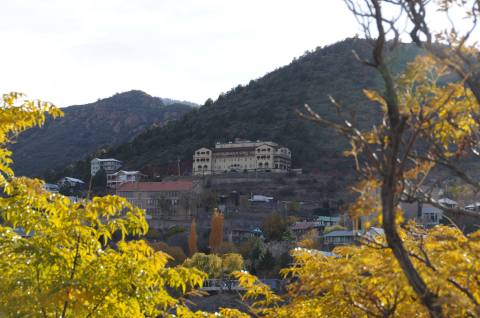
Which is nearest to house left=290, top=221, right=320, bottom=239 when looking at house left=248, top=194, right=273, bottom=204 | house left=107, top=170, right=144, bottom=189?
house left=248, top=194, right=273, bottom=204

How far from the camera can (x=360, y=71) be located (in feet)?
305

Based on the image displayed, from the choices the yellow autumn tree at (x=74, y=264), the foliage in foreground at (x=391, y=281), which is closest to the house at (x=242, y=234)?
the foliage in foreground at (x=391, y=281)

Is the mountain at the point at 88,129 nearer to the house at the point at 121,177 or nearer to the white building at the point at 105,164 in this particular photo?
the white building at the point at 105,164

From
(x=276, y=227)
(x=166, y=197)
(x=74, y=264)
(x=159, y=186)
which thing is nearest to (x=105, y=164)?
(x=159, y=186)

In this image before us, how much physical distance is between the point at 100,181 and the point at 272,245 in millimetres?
37721

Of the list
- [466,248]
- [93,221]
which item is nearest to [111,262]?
[93,221]

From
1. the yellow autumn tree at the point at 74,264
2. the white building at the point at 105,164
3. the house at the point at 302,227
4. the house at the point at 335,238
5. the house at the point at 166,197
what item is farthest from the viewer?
the white building at the point at 105,164

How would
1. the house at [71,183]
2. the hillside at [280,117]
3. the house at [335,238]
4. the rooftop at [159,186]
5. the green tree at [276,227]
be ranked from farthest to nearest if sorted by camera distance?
the house at [71,183] < the hillside at [280,117] < the rooftop at [159,186] < the green tree at [276,227] < the house at [335,238]

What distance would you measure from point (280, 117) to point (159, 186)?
27.8 metres

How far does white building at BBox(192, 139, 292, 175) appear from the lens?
68.8m

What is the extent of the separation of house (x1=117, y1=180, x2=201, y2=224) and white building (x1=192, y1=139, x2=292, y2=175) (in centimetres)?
800

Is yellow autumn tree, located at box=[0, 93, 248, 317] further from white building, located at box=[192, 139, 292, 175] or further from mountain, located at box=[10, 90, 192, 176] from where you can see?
mountain, located at box=[10, 90, 192, 176]

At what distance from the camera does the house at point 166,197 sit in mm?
57969

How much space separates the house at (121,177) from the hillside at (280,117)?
4.14 metres
